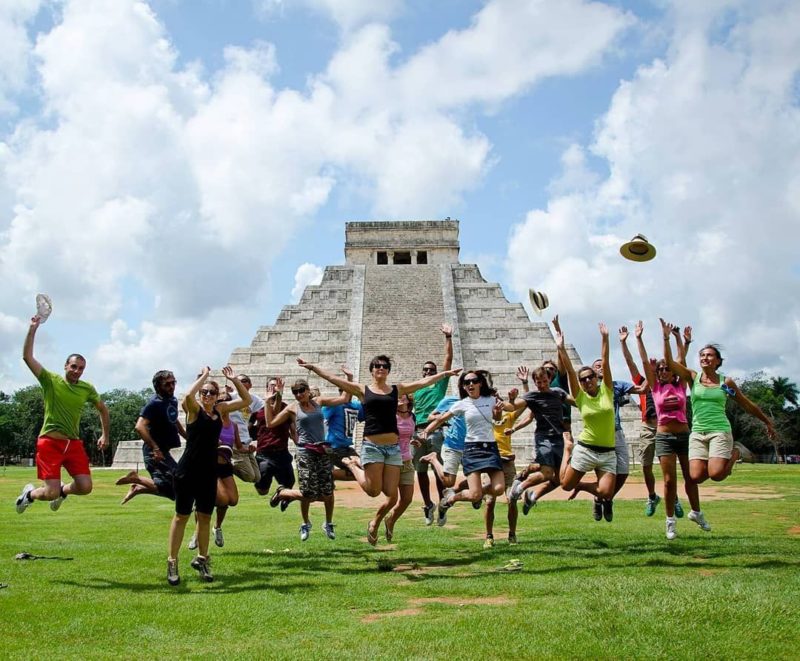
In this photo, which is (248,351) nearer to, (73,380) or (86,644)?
(73,380)

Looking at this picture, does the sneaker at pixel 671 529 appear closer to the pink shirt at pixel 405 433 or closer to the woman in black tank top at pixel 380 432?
the pink shirt at pixel 405 433

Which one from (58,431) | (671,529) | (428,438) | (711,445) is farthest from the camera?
(428,438)

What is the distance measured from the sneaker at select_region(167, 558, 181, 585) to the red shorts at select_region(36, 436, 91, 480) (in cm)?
164

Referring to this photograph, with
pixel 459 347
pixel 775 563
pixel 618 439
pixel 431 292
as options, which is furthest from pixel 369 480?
pixel 431 292

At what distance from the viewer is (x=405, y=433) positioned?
948 centimetres

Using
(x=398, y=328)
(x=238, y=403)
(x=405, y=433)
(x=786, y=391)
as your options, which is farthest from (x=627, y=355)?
(x=786, y=391)

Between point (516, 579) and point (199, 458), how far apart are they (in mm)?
3109

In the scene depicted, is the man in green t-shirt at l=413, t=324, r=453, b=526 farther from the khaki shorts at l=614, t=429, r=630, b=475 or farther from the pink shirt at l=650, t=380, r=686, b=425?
the pink shirt at l=650, t=380, r=686, b=425

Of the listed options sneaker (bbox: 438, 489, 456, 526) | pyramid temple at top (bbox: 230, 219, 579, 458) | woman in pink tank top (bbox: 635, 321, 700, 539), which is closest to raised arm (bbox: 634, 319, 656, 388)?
woman in pink tank top (bbox: 635, 321, 700, 539)

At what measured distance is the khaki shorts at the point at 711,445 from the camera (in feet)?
26.1

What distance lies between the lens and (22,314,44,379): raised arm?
7.38m

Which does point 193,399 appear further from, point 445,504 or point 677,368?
point 677,368

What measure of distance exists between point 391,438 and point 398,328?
90.4 ft

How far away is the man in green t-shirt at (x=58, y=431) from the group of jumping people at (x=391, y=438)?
0.01m
